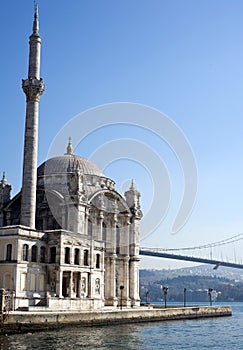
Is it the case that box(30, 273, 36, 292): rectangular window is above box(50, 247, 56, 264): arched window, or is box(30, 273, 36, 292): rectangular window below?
below

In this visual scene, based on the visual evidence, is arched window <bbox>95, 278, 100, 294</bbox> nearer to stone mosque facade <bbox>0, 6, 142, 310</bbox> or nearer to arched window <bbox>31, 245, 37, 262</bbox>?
stone mosque facade <bbox>0, 6, 142, 310</bbox>

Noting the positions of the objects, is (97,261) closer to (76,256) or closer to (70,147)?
(76,256)

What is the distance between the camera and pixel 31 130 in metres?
48.1

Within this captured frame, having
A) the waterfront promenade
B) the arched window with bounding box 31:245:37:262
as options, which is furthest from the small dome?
the waterfront promenade

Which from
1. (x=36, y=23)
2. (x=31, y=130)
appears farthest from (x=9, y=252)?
(x=36, y=23)

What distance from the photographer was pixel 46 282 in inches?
1801

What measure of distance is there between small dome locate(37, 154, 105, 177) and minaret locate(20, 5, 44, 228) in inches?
416

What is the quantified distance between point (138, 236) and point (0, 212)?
17153mm

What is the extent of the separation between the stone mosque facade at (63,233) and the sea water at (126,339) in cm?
649

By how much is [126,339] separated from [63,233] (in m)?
15.3

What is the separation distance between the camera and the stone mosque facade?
43.8 meters

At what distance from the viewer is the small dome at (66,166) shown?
194 ft

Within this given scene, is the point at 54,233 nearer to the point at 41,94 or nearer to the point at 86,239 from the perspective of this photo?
the point at 86,239

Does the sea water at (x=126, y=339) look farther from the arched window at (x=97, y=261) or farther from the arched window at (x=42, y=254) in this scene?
the arched window at (x=97, y=261)
